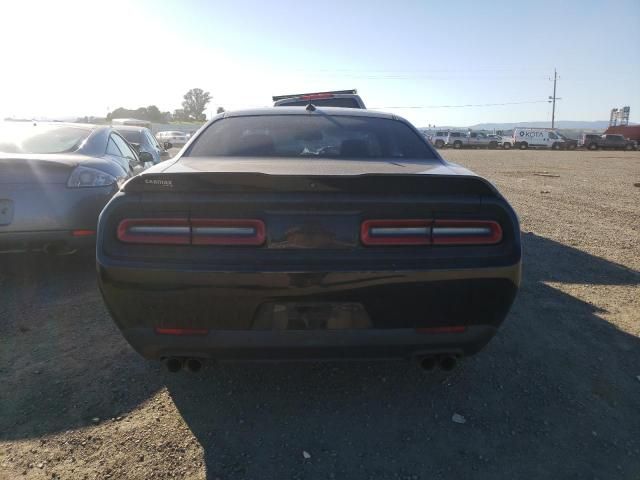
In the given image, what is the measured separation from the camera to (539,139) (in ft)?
160

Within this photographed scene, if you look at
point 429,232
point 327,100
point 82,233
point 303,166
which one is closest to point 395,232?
point 429,232

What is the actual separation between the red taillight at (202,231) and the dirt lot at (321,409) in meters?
0.64

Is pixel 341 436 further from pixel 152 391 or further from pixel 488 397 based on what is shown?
pixel 152 391

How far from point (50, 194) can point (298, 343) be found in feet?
9.72

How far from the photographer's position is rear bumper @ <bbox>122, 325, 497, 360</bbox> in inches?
82.7

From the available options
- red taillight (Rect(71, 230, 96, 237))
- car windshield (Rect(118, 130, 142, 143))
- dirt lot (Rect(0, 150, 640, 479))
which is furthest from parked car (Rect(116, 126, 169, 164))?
dirt lot (Rect(0, 150, 640, 479))

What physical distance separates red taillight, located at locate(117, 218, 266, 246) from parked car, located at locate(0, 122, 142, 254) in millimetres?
2375

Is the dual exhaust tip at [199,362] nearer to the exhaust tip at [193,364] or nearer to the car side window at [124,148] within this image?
the exhaust tip at [193,364]

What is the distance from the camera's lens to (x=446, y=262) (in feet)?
6.77

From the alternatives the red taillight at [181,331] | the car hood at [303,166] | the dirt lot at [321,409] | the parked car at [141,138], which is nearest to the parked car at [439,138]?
the parked car at [141,138]

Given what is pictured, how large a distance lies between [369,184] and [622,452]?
5.58 ft

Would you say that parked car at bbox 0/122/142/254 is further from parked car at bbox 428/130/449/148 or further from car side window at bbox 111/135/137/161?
parked car at bbox 428/130/449/148

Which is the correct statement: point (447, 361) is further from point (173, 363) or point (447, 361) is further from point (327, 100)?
point (327, 100)

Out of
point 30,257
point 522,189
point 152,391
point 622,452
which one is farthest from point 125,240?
point 522,189
